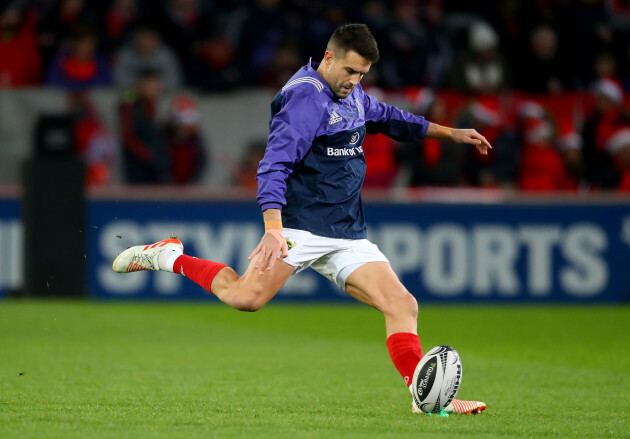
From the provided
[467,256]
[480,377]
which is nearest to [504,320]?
[467,256]

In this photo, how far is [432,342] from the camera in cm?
986

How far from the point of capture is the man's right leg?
5.99 meters

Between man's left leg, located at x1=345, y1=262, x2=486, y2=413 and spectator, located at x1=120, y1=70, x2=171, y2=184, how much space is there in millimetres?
8543

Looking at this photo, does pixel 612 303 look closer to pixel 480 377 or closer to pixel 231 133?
pixel 231 133

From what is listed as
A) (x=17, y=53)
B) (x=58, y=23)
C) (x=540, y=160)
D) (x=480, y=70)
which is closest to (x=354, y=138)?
(x=540, y=160)

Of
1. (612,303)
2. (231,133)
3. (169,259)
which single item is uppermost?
(231,133)

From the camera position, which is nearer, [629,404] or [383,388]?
[629,404]

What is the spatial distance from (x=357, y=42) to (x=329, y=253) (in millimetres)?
1220

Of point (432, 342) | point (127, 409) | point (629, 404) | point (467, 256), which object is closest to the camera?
point (127, 409)

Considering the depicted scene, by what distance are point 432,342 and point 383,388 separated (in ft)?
9.34

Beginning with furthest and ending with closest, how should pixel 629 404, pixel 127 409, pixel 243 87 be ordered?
pixel 243 87
pixel 629 404
pixel 127 409

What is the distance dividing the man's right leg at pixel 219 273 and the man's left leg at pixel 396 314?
439 mm

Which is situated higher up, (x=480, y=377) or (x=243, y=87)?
(x=243, y=87)

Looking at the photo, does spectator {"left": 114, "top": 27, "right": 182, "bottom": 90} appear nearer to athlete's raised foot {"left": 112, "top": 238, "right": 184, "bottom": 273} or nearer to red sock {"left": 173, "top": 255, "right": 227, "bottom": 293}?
athlete's raised foot {"left": 112, "top": 238, "right": 184, "bottom": 273}
